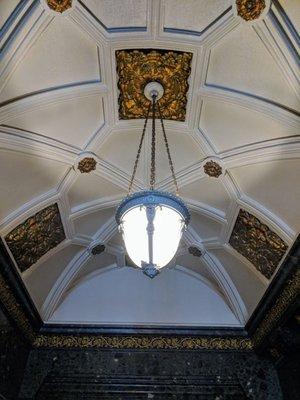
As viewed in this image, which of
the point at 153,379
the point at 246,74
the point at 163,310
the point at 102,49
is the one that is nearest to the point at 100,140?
the point at 102,49

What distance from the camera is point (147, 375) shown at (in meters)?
6.62

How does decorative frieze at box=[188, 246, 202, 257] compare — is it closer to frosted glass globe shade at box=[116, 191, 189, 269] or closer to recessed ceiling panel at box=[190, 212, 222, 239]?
recessed ceiling panel at box=[190, 212, 222, 239]

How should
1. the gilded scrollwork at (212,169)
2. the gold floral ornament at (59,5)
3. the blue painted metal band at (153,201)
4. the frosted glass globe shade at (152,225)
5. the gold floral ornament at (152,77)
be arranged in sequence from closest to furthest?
the frosted glass globe shade at (152,225) < the blue painted metal band at (153,201) < the gold floral ornament at (59,5) < the gold floral ornament at (152,77) < the gilded scrollwork at (212,169)

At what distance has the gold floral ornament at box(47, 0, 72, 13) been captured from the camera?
3.47 metres

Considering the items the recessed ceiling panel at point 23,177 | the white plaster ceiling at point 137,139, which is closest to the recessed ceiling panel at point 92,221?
the white plaster ceiling at point 137,139

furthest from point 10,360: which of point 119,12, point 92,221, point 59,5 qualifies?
point 119,12

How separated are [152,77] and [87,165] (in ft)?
5.55

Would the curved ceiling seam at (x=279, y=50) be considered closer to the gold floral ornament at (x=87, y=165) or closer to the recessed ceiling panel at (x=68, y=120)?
the recessed ceiling panel at (x=68, y=120)

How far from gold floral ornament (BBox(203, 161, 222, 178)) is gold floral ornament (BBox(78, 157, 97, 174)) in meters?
1.61

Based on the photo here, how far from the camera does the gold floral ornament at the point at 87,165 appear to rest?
535cm

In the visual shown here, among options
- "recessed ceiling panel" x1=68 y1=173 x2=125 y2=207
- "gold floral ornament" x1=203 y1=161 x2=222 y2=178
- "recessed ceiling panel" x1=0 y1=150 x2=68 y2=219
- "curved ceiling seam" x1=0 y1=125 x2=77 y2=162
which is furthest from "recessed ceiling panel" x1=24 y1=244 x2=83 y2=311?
"gold floral ornament" x1=203 y1=161 x2=222 y2=178

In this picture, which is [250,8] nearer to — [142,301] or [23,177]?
[23,177]

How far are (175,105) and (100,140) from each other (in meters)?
1.15

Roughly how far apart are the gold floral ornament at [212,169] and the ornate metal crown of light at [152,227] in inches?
81.8
